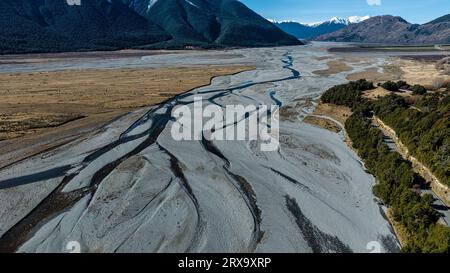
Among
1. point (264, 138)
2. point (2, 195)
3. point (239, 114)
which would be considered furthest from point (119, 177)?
point (239, 114)

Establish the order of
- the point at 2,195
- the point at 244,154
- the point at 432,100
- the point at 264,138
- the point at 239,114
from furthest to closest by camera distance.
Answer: the point at 239,114 → the point at 432,100 → the point at 264,138 → the point at 244,154 → the point at 2,195

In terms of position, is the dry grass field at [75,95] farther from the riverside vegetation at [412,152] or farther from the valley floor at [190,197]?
the riverside vegetation at [412,152]

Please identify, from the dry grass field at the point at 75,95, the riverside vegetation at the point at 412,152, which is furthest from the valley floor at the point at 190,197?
the dry grass field at the point at 75,95

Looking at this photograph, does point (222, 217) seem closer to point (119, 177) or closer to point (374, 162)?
point (119, 177)

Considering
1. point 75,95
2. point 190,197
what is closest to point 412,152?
point 190,197

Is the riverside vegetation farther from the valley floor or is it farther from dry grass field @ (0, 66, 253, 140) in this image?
dry grass field @ (0, 66, 253, 140)

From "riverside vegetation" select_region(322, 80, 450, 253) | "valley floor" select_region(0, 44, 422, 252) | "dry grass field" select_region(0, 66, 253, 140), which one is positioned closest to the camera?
"riverside vegetation" select_region(322, 80, 450, 253)

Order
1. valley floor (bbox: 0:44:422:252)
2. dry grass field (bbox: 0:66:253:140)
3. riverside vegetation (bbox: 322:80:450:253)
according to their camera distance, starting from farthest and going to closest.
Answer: dry grass field (bbox: 0:66:253:140) → valley floor (bbox: 0:44:422:252) → riverside vegetation (bbox: 322:80:450:253)

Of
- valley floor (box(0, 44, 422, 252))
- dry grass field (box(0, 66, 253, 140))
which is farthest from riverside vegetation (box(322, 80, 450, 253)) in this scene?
dry grass field (box(0, 66, 253, 140))
